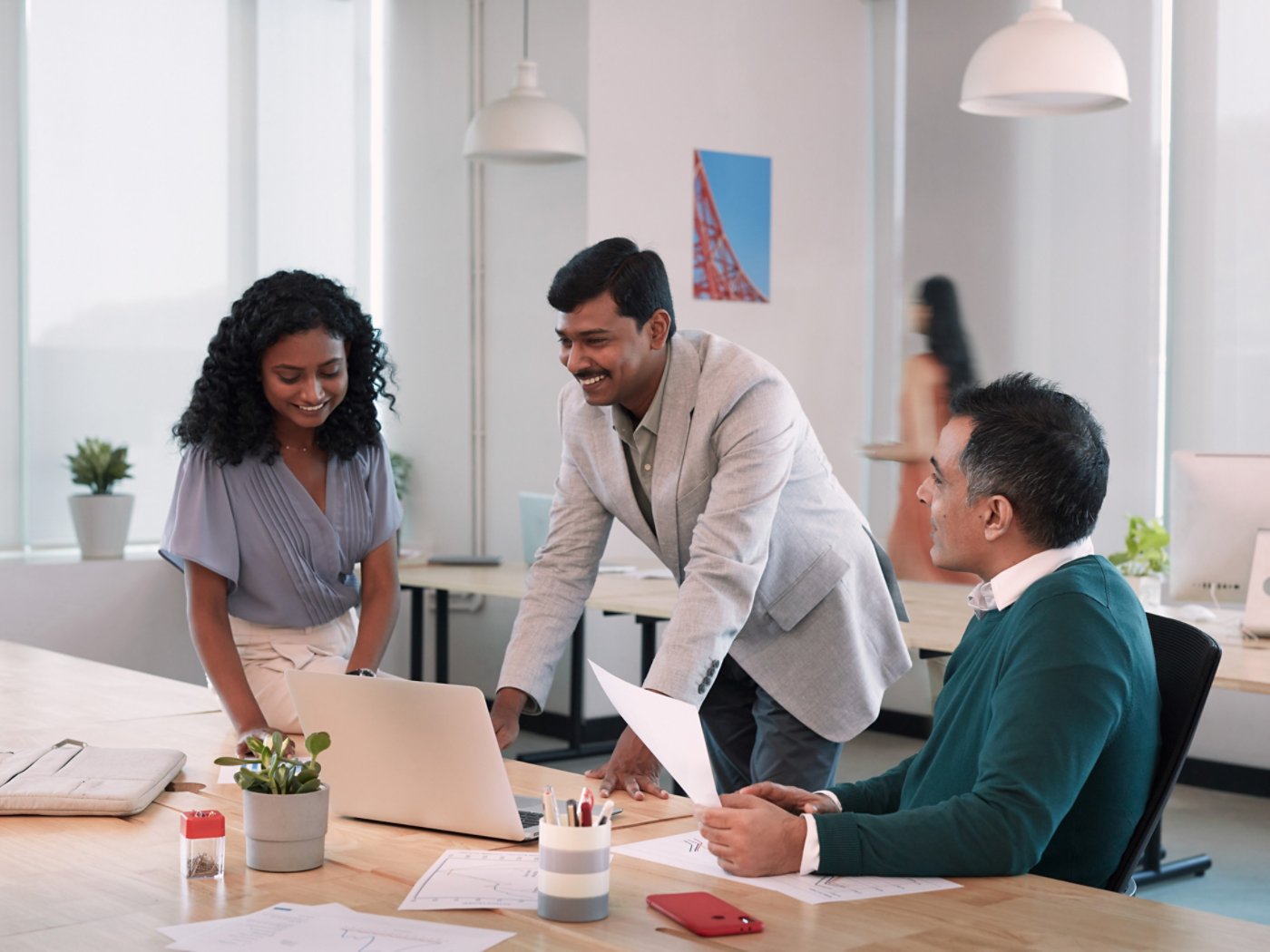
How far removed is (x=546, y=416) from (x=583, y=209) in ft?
2.68

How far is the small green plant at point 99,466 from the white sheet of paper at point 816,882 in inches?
173

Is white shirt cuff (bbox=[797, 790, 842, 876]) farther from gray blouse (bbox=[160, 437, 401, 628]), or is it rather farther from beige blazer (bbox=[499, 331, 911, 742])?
gray blouse (bbox=[160, 437, 401, 628])

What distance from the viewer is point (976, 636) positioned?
1839mm

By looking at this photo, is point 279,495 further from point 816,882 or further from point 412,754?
point 816,882

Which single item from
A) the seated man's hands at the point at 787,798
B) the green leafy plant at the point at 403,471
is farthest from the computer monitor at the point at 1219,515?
the green leafy plant at the point at 403,471

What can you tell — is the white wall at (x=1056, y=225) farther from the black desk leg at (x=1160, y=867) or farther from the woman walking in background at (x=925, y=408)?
the black desk leg at (x=1160, y=867)

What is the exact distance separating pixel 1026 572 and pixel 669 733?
45 cm

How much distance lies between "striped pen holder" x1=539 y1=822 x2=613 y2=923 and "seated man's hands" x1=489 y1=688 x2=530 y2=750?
23.2 inches

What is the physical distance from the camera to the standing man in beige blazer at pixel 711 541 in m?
2.23

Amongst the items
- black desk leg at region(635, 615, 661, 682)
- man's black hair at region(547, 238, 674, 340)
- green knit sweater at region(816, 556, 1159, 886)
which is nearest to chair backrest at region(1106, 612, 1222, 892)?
green knit sweater at region(816, 556, 1159, 886)

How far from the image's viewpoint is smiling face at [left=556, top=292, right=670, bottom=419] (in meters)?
2.27

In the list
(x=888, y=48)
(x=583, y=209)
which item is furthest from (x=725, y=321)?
(x=888, y=48)

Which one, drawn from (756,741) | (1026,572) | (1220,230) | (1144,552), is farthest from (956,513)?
(1220,230)

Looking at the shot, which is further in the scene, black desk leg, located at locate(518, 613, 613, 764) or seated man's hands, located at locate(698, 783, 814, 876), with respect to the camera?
black desk leg, located at locate(518, 613, 613, 764)
